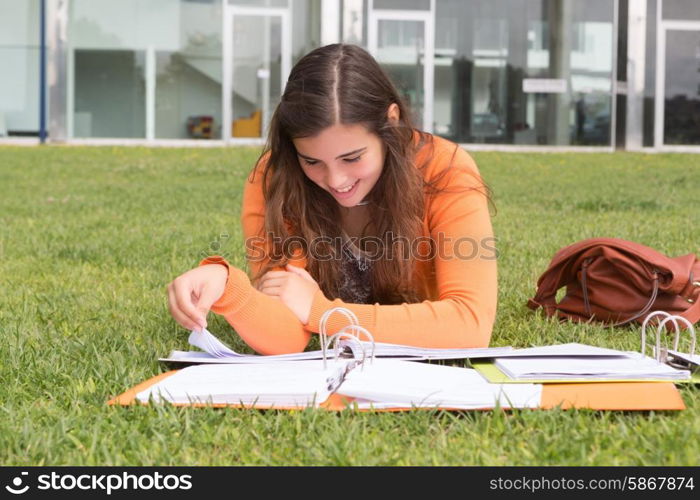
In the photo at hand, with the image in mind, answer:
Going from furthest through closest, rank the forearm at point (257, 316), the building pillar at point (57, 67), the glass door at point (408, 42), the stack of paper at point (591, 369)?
the glass door at point (408, 42) → the building pillar at point (57, 67) → the forearm at point (257, 316) → the stack of paper at point (591, 369)

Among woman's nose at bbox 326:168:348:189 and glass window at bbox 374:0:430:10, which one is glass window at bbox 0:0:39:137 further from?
woman's nose at bbox 326:168:348:189

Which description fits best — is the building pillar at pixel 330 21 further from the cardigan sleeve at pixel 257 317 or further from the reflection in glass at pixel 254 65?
the cardigan sleeve at pixel 257 317

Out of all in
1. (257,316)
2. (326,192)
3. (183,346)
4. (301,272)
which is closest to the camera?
(257,316)

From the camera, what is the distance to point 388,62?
15977 mm

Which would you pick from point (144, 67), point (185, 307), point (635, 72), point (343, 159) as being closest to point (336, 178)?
point (343, 159)

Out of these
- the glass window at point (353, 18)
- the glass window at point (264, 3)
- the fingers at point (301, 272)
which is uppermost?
the glass window at point (264, 3)

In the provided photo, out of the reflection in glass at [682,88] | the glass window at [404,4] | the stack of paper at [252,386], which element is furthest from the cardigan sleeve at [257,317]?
the reflection in glass at [682,88]

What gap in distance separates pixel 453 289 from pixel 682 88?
15594 mm

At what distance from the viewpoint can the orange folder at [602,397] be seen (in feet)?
6.12

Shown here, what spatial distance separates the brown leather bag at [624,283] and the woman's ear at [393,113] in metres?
0.79

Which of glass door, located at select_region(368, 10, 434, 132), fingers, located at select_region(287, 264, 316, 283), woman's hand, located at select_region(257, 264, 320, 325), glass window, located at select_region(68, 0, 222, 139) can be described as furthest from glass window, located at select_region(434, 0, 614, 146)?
woman's hand, located at select_region(257, 264, 320, 325)

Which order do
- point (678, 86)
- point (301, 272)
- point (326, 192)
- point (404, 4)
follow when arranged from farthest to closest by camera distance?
point (678, 86) < point (404, 4) < point (326, 192) < point (301, 272)

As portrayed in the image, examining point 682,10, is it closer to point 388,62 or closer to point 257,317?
point 388,62
